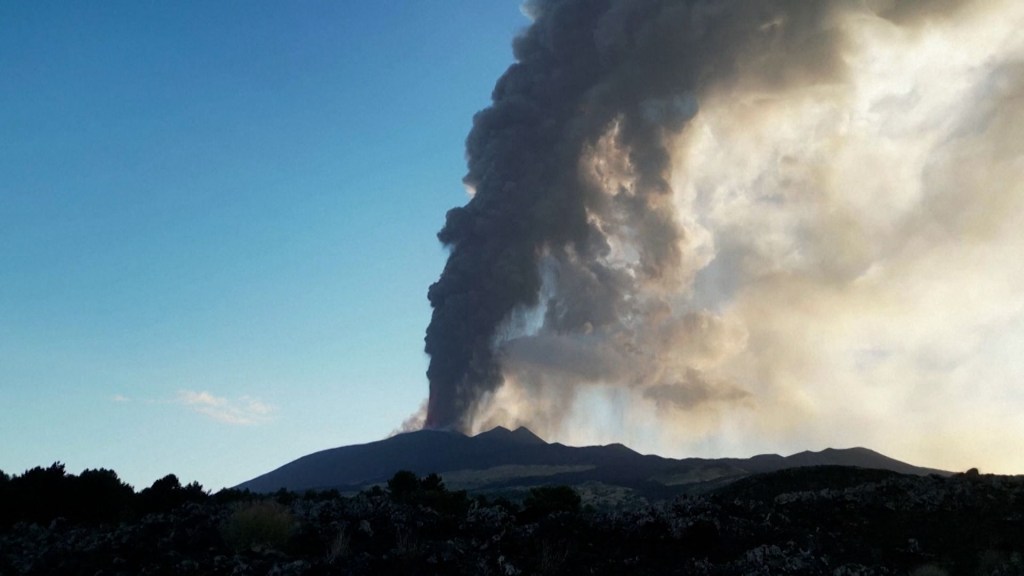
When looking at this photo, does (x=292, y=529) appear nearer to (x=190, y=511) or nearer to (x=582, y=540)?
(x=190, y=511)

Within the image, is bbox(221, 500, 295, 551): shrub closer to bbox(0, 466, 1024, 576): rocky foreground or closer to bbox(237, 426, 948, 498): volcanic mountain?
bbox(0, 466, 1024, 576): rocky foreground

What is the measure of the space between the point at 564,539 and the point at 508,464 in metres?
89.5

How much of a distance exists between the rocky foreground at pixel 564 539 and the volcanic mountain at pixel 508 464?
2153 inches

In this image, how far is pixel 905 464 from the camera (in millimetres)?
111250

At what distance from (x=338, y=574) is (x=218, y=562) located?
2460 millimetres

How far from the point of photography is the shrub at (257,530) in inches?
596

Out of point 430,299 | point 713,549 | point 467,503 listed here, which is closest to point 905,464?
point 430,299

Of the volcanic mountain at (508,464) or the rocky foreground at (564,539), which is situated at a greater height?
the volcanic mountain at (508,464)

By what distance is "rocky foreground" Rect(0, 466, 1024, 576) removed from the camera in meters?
13.5

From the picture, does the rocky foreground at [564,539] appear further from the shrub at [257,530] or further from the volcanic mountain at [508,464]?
the volcanic mountain at [508,464]

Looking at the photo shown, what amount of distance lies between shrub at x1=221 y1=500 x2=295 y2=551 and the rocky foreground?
0.09 ft

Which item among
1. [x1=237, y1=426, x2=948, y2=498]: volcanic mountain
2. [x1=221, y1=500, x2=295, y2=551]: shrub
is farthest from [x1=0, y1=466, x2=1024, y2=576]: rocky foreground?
[x1=237, y1=426, x2=948, y2=498]: volcanic mountain

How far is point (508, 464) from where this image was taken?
103 meters

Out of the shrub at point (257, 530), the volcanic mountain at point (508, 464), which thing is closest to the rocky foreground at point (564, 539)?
the shrub at point (257, 530)
